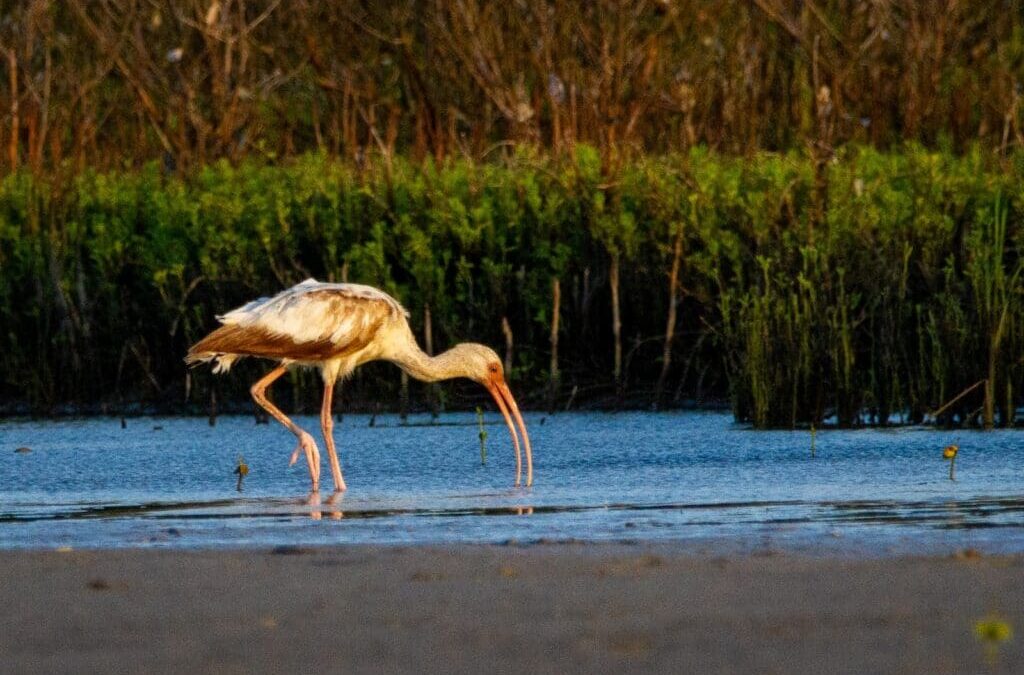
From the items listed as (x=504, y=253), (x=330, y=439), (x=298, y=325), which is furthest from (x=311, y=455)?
(x=504, y=253)

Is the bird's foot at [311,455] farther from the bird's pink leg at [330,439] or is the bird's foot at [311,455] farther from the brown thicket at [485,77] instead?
the brown thicket at [485,77]

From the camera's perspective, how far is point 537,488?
8.84 metres

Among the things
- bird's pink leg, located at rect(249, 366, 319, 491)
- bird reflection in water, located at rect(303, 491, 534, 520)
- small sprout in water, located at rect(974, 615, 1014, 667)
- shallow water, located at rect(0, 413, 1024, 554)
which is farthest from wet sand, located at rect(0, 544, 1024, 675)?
bird's pink leg, located at rect(249, 366, 319, 491)

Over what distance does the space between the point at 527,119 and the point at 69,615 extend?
43.8 feet

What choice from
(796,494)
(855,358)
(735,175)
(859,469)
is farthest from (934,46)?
(796,494)

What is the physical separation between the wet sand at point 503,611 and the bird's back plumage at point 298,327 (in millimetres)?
4823

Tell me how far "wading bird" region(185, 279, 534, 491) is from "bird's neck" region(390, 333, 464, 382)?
0.06 meters

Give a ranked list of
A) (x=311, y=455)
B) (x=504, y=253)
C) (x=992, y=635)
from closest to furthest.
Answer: (x=992, y=635) → (x=311, y=455) → (x=504, y=253)

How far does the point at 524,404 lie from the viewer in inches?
552

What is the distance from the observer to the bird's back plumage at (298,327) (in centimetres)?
1109

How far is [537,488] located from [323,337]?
2735 millimetres

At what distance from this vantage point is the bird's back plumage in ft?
36.4

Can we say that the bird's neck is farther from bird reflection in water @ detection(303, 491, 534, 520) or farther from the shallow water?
bird reflection in water @ detection(303, 491, 534, 520)

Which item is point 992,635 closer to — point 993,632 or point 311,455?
point 993,632
